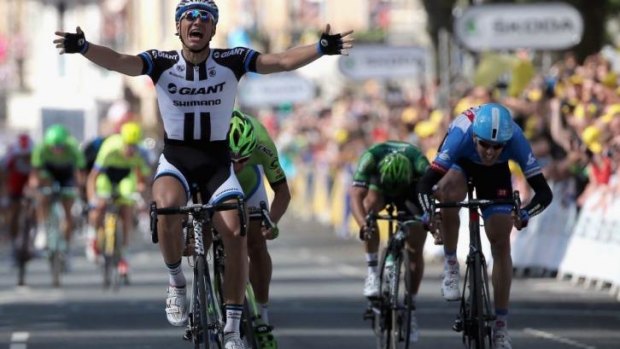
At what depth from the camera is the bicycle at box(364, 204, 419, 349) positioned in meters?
14.4

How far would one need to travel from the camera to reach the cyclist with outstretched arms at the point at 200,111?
1241cm

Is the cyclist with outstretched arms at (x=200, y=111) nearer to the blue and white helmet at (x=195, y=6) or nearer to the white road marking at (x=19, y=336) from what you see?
the blue and white helmet at (x=195, y=6)

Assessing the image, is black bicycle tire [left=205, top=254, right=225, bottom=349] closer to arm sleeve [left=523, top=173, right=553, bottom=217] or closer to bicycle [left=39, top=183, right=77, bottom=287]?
arm sleeve [left=523, top=173, right=553, bottom=217]

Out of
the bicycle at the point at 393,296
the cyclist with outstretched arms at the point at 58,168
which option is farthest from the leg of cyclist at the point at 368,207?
the cyclist with outstretched arms at the point at 58,168

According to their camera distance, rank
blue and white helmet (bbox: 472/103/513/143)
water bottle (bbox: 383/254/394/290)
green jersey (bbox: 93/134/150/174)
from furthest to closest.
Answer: green jersey (bbox: 93/134/150/174)
water bottle (bbox: 383/254/394/290)
blue and white helmet (bbox: 472/103/513/143)

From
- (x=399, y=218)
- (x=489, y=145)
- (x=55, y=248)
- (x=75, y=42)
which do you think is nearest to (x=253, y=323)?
Result: (x=399, y=218)

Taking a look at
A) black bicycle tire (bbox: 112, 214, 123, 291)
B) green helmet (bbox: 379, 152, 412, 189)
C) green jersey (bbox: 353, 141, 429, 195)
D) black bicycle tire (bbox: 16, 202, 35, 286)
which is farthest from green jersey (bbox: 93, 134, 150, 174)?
Result: green helmet (bbox: 379, 152, 412, 189)

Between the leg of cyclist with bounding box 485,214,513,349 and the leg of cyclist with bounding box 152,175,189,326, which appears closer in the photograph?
the leg of cyclist with bounding box 152,175,189,326

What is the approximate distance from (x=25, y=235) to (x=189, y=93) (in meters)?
12.0

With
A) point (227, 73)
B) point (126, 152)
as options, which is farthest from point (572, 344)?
point (126, 152)

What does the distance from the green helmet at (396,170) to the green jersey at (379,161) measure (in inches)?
4.5

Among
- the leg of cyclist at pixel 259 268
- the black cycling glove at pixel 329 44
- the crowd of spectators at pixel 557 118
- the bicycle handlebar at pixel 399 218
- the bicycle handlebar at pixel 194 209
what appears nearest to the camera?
the bicycle handlebar at pixel 194 209

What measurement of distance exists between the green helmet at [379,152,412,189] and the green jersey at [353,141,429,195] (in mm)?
Answer: 115

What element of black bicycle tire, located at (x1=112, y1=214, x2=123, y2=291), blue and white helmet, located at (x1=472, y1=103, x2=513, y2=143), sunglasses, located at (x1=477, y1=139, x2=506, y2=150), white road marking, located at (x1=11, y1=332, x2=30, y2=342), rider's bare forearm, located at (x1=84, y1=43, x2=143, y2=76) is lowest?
white road marking, located at (x1=11, y1=332, x2=30, y2=342)
